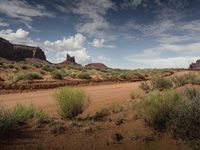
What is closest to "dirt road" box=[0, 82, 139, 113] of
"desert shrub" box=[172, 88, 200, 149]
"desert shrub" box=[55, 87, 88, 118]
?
"desert shrub" box=[55, 87, 88, 118]

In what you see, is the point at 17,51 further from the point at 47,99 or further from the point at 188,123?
the point at 188,123

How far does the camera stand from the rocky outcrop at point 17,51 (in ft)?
369

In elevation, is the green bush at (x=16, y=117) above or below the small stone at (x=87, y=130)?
above

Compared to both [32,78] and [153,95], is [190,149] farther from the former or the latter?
[32,78]

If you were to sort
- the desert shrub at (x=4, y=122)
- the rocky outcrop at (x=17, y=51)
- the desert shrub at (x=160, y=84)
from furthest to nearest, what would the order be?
the rocky outcrop at (x=17, y=51) < the desert shrub at (x=160, y=84) < the desert shrub at (x=4, y=122)

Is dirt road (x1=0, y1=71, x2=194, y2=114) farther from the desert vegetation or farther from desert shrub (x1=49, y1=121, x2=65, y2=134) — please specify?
the desert vegetation

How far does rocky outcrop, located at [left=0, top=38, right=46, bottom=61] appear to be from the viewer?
369 feet

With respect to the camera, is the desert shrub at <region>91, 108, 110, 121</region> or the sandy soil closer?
the sandy soil

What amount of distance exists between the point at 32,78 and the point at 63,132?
2079cm

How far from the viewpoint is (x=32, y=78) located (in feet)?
94.0

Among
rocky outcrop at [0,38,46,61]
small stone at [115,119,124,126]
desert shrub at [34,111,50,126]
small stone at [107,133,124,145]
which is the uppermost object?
rocky outcrop at [0,38,46,61]

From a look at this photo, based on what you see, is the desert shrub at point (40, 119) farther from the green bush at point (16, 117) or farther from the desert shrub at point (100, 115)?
the desert shrub at point (100, 115)

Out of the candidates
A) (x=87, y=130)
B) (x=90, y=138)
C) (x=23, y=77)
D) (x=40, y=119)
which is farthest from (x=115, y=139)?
(x=23, y=77)

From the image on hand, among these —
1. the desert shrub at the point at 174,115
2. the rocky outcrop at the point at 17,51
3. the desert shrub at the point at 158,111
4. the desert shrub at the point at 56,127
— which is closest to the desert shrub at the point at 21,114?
the desert shrub at the point at 56,127
